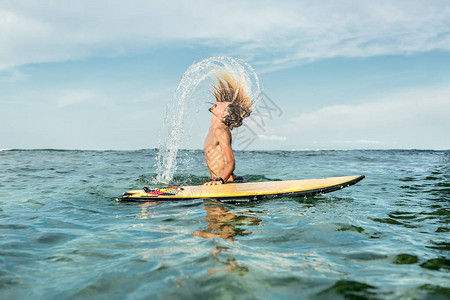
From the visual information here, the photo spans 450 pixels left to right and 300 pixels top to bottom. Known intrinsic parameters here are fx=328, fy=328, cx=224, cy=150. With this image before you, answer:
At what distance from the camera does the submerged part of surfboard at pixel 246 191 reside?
19.7 feet

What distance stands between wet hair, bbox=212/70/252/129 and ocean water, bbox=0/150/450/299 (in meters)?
1.98

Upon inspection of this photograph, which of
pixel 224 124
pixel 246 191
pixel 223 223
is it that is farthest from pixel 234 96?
pixel 223 223

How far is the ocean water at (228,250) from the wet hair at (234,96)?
1.98m

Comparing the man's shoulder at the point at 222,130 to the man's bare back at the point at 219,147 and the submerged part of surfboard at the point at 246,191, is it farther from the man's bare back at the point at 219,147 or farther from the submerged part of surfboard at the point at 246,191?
the submerged part of surfboard at the point at 246,191

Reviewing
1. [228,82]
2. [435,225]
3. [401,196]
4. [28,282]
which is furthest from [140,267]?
[401,196]

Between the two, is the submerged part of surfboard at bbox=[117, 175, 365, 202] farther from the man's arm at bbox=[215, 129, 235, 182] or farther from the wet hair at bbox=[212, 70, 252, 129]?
the wet hair at bbox=[212, 70, 252, 129]

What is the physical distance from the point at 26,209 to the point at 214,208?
138 inches

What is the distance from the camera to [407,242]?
3.60 meters

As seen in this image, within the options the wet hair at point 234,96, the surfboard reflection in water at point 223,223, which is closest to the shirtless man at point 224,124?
the wet hair at point 234,96

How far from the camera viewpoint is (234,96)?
716 centimetres

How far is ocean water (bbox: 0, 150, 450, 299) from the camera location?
2414mm

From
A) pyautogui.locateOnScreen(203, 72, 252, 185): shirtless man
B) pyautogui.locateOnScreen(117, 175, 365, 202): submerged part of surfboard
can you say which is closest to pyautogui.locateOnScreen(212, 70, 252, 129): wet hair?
pyautogui.locateOnScreen(203, 72, 252, 185): shirtless man

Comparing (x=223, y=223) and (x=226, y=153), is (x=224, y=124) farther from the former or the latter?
(x=223, y=223)

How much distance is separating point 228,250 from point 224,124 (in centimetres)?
373
